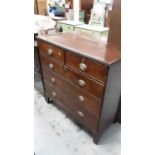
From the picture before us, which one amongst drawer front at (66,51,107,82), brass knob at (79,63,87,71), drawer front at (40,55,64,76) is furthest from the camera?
drawer front at (40,55,64,76)

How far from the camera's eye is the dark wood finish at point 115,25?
1199mm

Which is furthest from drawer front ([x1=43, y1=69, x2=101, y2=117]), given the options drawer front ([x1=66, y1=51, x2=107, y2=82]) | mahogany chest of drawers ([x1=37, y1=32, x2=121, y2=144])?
drawer front ([x1=66, y1=51, x2=107, y2=82])

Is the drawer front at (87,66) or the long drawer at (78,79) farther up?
the drawer front at (87,66)

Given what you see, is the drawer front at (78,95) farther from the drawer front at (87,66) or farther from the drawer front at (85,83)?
the drawer front at (87,66)

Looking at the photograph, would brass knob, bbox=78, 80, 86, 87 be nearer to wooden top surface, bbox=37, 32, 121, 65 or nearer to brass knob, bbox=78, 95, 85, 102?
brass knob, bbox=78, 95, 85, 102

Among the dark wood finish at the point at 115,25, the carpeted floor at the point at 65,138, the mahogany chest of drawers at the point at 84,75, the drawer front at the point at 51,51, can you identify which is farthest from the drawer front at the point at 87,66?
the carpeted floor at the point at 65,138

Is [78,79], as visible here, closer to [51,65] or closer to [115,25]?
[51,65]

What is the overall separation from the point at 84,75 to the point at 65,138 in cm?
79

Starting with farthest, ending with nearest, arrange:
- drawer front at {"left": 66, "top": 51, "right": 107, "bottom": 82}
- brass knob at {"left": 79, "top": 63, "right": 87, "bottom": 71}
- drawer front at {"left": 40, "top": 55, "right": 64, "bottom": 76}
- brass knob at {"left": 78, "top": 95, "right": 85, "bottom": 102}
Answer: drawer front at {"left": 40, "top": 55, "right": 64, "bottom": 76}
brass knob at {"left": 78, "top": 95, "right": 85, "bottom": 102}
brass knob at {"left": 79, "top": 63, "right": 87, "bottom": 71}
drawer front at {"left": 66, "top": 51, "right": 107, "bottom": 82}

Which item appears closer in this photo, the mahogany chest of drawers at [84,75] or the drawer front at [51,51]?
the mahogany chest of drawers at [84,75]

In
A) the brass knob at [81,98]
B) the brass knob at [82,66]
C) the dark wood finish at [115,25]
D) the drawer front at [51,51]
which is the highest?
the dark wood finish at [115,25]

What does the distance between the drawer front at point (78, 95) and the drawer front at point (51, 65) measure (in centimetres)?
6

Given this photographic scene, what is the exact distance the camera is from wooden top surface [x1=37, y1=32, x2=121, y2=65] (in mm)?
1052
